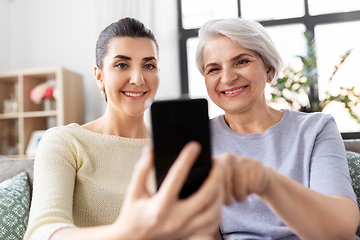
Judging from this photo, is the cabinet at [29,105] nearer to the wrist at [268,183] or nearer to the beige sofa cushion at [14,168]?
the beige sofa cushion at [14,168]

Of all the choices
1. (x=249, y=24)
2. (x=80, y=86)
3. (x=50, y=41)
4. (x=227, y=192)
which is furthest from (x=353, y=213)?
(x=50, y=41)

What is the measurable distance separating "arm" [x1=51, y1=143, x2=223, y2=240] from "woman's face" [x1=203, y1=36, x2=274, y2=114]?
594 mm

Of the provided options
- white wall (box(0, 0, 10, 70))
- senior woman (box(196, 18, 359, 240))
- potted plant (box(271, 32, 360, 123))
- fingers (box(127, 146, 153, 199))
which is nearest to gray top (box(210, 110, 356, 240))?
senior woman (box(196, 18, 359, 240))

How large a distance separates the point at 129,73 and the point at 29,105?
2.37 m

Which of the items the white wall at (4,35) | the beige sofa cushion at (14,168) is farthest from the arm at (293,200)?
the white wall at (4,35)

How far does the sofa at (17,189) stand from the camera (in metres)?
1.12

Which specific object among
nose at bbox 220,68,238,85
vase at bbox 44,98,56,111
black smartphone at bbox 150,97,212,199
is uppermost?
vase at bbox 44,98,56,111

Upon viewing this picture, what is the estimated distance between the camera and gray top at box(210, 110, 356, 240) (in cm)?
82

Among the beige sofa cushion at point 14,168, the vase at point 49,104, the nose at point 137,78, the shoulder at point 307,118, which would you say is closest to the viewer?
the shoulder at point 307,118

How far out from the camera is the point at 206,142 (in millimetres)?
478

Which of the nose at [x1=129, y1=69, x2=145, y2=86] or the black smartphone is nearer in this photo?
the black smartphone

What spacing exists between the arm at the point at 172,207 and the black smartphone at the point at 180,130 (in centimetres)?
6

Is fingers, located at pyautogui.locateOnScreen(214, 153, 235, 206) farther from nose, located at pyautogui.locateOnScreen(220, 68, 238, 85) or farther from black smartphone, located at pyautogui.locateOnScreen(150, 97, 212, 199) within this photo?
nose, located at pyautogui.locateOnScreen(220, 68, 238, 85)

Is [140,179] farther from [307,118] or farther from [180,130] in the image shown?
[307,118]
